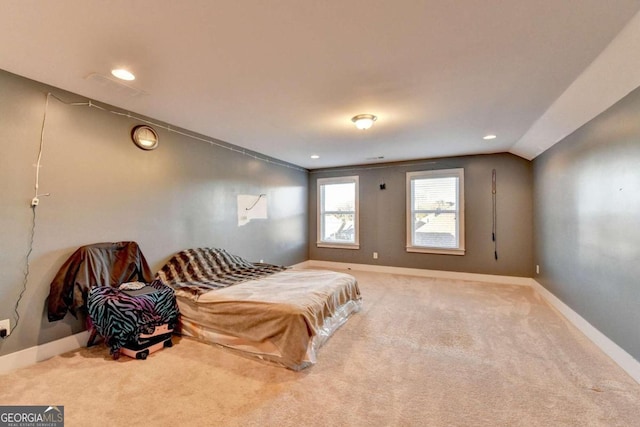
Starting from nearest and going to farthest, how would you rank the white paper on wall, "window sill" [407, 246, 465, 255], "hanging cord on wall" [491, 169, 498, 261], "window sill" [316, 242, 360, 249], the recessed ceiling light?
the recessed ceiling light, the white paper on wall, "hanging cord on wall" [491, 169, 498, 261], "window sill" [407, 246, 465, 255], "window sill" [316, 242, 360, 249]

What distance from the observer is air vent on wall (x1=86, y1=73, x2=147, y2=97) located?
229 centimetres

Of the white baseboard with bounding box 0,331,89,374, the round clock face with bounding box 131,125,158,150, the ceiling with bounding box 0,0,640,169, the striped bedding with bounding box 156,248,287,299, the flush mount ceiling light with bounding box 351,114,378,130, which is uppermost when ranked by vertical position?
the ceiling with bounding box 0,0,640,169

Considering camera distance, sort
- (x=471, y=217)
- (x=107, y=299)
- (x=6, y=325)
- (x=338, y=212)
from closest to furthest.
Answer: (x=6, y=325)
(x=107, y=299)
(x=471, y=217)
(x=338, y=212)

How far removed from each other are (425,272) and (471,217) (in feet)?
4.42

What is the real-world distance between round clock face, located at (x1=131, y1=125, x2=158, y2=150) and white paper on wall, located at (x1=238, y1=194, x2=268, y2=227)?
153cm

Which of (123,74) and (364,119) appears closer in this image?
(123,74)

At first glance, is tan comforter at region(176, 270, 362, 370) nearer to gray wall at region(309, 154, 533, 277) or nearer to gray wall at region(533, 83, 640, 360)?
gray wall at region(533, 83, 640, 360)

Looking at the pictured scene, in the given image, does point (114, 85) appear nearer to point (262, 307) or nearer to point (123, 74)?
point (123, 74)

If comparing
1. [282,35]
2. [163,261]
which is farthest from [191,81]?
[163,261]

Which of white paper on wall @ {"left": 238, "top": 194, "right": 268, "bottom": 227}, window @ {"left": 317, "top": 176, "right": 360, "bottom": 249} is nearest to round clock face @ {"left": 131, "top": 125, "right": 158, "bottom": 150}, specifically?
white paper on wall @ {"left": 238, "top": 194, "right": 268, "bottom": 227}

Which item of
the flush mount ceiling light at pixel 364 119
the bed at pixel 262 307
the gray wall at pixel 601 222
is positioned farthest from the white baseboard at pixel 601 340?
the flush mount ceiling light at pixel 364 119

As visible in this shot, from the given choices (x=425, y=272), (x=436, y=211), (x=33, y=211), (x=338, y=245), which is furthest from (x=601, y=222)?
(x=33, y=211)

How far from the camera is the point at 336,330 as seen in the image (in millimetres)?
2914

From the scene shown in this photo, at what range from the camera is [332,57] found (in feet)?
6.56
